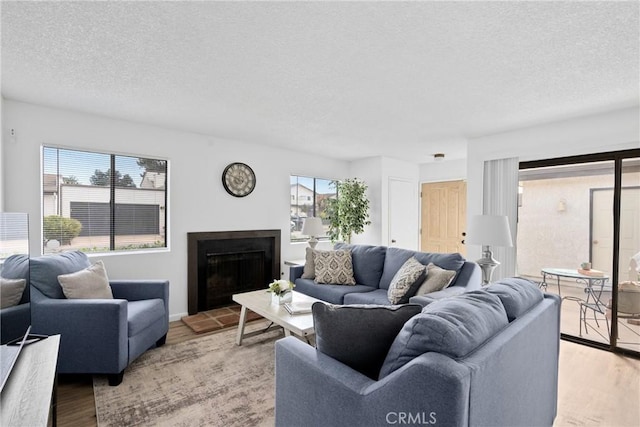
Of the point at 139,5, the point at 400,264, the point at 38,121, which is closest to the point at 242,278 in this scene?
the point at 400,264

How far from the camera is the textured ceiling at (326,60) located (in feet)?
5.30

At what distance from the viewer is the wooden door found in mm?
5586

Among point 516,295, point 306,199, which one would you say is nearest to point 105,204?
point 306,199

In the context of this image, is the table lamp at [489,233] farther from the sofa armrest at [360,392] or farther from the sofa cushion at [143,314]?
the sofa cushion at [143,314]

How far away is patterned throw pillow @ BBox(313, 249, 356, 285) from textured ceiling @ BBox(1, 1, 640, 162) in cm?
164

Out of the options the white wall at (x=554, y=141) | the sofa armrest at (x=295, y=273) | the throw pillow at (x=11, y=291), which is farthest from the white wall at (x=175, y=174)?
the white wall at (x=554, y=141)

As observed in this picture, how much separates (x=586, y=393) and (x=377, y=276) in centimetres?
200

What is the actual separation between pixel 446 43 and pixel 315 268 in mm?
2759

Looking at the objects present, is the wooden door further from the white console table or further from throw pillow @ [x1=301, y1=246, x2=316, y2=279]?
the white console table

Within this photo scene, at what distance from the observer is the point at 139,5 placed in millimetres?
1558

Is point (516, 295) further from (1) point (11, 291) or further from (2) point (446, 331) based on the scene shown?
(1) point (11, 291)

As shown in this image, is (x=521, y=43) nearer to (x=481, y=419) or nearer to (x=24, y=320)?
(x=481, y=419)

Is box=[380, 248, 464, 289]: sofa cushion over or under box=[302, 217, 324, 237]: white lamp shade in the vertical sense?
under

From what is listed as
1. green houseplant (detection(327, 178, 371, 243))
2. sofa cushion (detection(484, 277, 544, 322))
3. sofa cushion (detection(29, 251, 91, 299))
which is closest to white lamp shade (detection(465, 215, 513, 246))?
sofa cushion (detection(484, 277, 544, 322))
